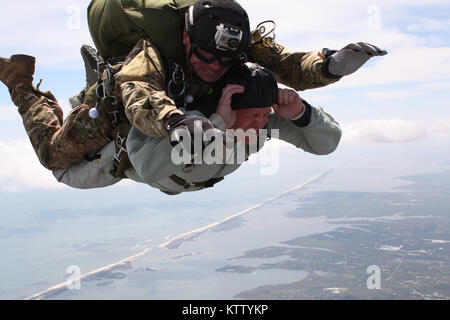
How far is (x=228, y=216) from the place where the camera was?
656 ft

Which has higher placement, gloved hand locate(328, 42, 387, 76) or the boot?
the boot

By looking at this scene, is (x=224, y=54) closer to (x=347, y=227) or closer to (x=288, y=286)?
(x=288, y=286)

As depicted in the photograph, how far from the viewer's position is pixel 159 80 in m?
2.99

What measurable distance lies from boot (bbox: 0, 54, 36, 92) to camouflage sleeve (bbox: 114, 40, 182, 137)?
2.07 m

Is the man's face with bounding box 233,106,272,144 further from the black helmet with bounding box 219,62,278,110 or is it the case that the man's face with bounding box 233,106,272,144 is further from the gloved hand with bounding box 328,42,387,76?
the gloved hand with bounding box 328,42,387,76

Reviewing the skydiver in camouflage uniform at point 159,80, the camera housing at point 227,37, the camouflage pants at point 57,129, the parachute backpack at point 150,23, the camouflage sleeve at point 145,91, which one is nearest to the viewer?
the camouflage sleeve at point 145,91

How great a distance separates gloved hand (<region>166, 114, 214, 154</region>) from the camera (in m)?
2.23

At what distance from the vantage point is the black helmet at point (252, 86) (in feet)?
10.6

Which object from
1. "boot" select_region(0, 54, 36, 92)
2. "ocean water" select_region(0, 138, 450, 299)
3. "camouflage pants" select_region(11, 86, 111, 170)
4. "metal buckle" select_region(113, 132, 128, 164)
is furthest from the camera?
"ocean water" select_region(0, 138, 450, 299)

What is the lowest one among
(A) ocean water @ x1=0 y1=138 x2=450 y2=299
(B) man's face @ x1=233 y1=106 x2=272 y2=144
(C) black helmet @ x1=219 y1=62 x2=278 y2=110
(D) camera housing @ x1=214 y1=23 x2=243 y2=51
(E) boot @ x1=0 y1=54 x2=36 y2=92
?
(A) ocean water @ x1=0 y1=138 x2=450 y2=299

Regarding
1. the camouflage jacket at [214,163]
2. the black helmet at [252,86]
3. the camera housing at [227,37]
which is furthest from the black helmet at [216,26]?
the camouflage jacket at [214,163]

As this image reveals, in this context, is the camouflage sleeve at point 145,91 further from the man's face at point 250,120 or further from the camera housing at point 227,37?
the man's face at point 250,120

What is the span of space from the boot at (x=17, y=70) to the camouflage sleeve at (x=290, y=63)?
241 cm

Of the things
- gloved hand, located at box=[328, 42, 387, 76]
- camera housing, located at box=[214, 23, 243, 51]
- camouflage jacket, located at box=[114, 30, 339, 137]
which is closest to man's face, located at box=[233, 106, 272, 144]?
camouflage jacket, located at box=[114, 30, 339, 137]
